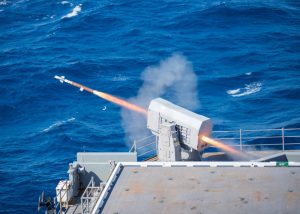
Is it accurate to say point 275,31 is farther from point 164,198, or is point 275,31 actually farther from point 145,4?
point 164,198

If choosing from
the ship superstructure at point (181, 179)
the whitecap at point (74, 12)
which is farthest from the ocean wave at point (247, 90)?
the ship superstructure at point (181, 179)

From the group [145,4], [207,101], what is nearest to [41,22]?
[145,4]

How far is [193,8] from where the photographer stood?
78.6m

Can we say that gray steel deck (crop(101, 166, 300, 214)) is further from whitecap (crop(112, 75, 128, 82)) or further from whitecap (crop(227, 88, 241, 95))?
whitecap (crop(112, 75, 128, 82))

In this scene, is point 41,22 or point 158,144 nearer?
point 158,144

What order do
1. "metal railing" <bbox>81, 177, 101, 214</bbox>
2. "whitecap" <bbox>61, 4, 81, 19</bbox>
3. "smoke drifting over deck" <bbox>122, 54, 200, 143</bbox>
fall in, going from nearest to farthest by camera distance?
"metal railing" <bbox>81, 177, 101, 214</bbox> < "smoke drifting over deck" <bbox>122, 54, 200, 143</bbox> < "whitecap" <bbox>61, 4, 81, 19</bbox>

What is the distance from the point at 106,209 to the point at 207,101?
33.7 metres

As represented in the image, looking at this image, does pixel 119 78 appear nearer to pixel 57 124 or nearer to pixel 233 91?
pixel 57 124

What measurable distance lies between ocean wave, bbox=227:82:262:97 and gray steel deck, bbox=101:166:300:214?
31787 millimetres

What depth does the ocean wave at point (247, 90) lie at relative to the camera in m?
58.8

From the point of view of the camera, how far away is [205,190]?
84.3ft

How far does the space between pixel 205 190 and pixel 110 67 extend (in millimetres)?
40332

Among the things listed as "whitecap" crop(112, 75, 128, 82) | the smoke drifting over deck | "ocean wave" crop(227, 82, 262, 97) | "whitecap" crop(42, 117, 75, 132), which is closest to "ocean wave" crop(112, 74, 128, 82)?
"whitecap" crop(112, 75, 128, 82)

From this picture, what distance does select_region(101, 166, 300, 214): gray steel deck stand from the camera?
957 inches
